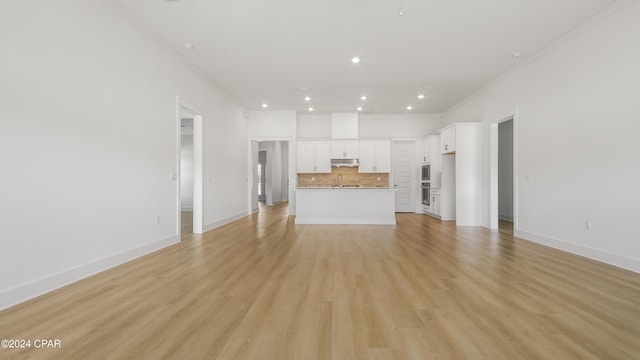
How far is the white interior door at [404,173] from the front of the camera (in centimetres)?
929

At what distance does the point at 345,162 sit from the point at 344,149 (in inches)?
16.4

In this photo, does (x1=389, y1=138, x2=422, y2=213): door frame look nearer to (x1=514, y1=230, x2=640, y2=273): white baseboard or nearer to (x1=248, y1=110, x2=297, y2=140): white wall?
(x1=248, y1=110, x2=297, y2=140): white wall

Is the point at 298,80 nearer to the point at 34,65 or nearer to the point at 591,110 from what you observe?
the point at 34,65

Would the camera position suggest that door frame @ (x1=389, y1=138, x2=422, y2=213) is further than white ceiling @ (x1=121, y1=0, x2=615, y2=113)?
Yes

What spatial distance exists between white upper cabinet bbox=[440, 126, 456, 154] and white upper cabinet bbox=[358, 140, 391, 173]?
5.46 ft

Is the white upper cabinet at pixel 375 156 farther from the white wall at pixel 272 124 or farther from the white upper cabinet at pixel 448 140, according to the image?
the white wall at pixel 272 124

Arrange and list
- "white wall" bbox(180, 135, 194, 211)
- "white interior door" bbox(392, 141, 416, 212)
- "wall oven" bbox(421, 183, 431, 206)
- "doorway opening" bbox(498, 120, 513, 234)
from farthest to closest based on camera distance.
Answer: "white wall" bbox(180, 135, 194, 211), "white interior door" bbox(392, 141, 416, 212), "wall oven" bbox(421, 183, 431, 206), "doorway opening" bbox(498, 120, 513, 234)

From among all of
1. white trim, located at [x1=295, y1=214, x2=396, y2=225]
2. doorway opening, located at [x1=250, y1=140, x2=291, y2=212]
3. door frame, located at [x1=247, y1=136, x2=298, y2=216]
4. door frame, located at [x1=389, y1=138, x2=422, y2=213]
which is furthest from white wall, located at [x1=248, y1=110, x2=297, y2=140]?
door frame, located at [x1=389, y1=138, x2=422, y2=213]

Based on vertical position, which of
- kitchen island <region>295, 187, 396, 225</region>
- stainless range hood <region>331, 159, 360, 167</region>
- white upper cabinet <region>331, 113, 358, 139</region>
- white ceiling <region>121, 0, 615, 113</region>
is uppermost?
white ceiling <region>121, 0, 615, 113</region>

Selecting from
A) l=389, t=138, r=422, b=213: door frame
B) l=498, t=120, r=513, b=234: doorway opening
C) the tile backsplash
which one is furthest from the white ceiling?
the tile backsplash

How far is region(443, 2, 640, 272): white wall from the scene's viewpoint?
132 inches

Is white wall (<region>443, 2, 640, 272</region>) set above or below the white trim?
above

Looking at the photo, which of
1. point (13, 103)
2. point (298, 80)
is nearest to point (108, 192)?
point (13, 103)

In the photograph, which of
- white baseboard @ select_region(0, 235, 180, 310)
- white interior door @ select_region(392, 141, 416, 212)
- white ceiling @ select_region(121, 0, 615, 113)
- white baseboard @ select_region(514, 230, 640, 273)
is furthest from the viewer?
white interior door @ select_region(392, 141, 416, 212)
